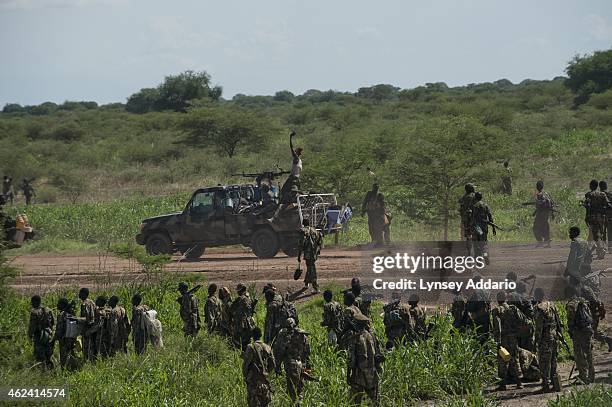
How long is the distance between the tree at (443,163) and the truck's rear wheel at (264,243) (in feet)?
18.4

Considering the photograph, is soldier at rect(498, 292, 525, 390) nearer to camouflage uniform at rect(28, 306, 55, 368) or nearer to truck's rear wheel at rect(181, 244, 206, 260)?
camouflage uniform at rect(28, 306, 55, 368)

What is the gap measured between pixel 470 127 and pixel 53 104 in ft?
358

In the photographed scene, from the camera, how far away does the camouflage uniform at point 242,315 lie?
14.6 meters

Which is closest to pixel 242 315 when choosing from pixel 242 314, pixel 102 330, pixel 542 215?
pixel 242 314

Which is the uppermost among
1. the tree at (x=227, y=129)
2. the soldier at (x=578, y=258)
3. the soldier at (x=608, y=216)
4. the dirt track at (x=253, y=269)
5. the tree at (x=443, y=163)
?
the tree at (x=227, y=129)

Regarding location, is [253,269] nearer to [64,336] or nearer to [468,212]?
[468,212]

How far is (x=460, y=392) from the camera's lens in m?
13.4

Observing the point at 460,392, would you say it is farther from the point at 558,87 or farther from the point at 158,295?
the point at 558,87

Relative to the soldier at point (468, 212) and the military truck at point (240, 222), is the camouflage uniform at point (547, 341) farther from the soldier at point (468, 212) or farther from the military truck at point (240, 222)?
the military truck at point (240, 222)

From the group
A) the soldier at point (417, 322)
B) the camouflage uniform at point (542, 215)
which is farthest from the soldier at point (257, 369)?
the camouflage uniform at point (542, 215)

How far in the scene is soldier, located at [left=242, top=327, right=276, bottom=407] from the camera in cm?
1143

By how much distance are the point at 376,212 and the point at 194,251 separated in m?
4.96

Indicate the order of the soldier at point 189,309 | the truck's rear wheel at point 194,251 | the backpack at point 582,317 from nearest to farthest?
the backpack at point 582,317 → the soldier at point 189,309 → the truck's rear wheel at point 194,251

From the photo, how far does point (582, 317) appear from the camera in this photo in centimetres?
1267
